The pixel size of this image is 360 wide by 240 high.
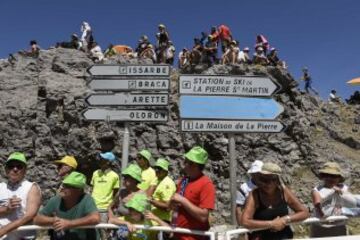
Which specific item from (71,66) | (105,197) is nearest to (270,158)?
(71,66)

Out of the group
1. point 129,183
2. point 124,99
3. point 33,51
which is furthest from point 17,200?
point 33,51

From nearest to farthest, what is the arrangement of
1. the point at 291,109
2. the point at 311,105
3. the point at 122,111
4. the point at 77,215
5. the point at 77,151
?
the point at 77,215, the point at 122,111, the point at 77,151, the point at 291,109, the point at 311,105

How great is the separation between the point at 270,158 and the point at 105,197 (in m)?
10.3

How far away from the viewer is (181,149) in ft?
52.9

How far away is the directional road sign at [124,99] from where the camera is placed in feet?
23.5

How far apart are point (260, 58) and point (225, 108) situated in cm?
1306

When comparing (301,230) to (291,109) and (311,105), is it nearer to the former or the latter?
(291,109)

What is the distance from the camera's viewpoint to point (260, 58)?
62.3 feet

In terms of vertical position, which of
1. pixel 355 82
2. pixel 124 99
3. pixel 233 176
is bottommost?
pixel 233 176

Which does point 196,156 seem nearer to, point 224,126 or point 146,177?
point 224,126

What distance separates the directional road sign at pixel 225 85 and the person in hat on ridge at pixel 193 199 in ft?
5.52

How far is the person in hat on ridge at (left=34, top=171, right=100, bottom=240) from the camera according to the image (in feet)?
15.6

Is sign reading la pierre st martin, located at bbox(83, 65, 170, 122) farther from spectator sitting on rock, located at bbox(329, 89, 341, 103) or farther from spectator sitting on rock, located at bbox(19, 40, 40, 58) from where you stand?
spectator sitting on rock, located at bbox(329, 89, 341, 103)

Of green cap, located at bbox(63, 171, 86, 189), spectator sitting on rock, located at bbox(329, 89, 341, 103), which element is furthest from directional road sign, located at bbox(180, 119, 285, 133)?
Result: spectator sitting on rock, located at bbox(329, 89, 341, 103)
